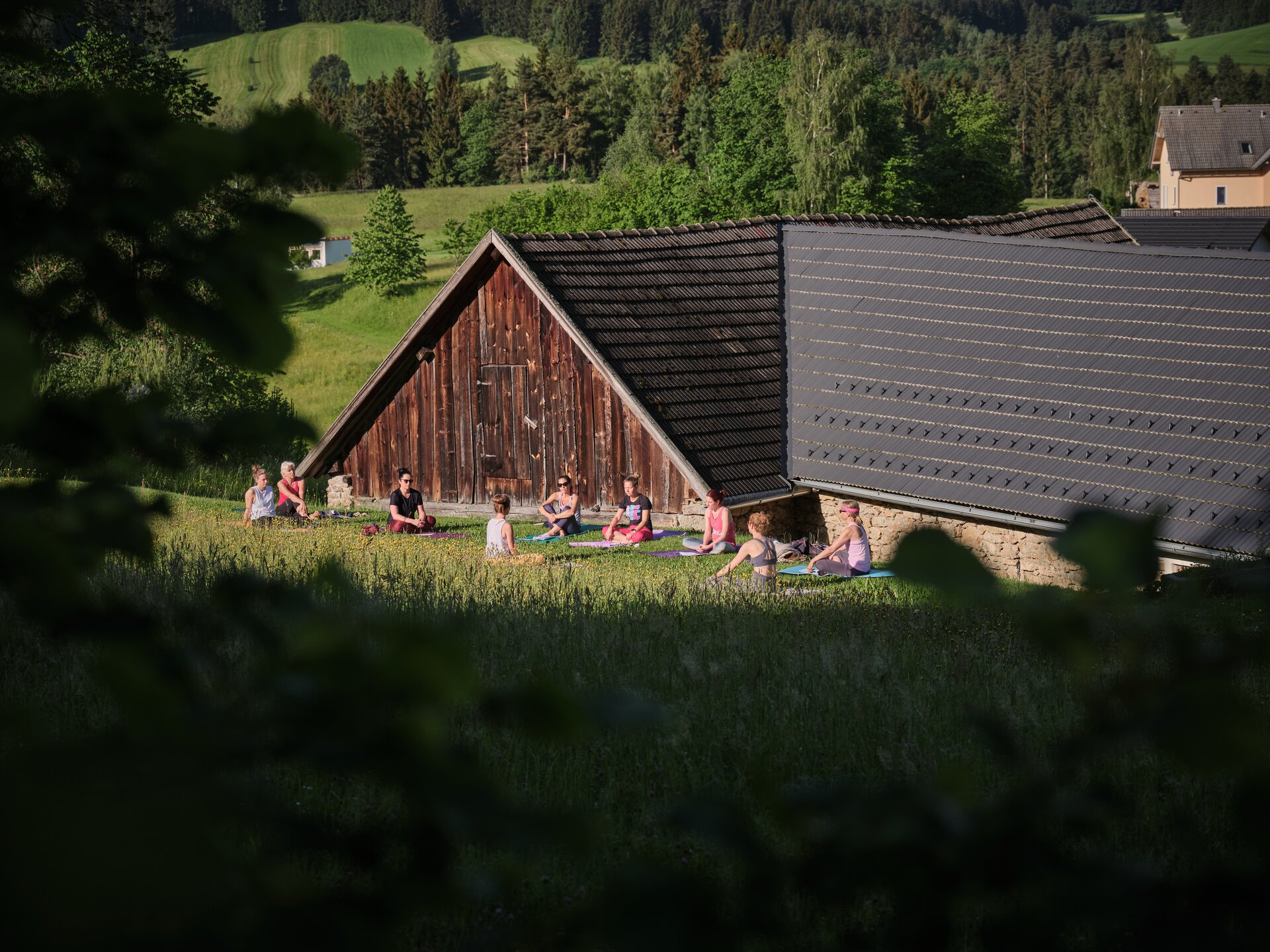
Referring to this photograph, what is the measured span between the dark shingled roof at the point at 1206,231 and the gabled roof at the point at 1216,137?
3387 cm

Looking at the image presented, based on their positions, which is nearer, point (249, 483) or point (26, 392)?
point (26, 392)

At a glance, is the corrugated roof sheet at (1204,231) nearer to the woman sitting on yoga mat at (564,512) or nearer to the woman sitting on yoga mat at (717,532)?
the woman sitting on yoga mat at (564,512)

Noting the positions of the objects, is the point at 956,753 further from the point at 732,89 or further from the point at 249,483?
the point at 732,89

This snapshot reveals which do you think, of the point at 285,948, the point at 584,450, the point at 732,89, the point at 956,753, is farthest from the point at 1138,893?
the point at 732,89

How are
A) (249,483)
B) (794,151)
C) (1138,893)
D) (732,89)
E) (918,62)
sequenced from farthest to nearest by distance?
(918,62) < (732,89) < (794,151) < (249,483) < (1138,893)

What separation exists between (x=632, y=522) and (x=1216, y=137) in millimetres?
80201

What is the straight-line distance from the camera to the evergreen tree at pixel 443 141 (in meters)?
124

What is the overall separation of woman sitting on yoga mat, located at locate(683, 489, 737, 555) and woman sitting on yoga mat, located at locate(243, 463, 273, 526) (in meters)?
6.21

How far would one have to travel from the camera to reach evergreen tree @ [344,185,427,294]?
227 feet

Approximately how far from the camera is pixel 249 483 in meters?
25.5

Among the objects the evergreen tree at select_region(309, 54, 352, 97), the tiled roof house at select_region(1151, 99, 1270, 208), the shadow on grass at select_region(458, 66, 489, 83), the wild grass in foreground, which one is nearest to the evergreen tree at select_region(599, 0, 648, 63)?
the shadow on grass at select_region(458, 66, 489, 83)

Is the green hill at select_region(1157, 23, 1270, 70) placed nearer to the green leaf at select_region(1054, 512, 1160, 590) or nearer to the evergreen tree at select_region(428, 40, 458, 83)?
the evergreen tree at select_region(428, 40, 458, 83)

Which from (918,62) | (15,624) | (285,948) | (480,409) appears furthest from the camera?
(918,62)

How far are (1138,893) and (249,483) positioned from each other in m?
25.7
